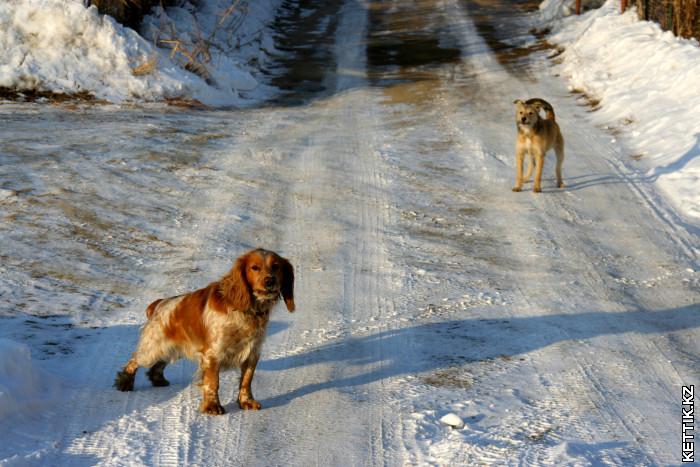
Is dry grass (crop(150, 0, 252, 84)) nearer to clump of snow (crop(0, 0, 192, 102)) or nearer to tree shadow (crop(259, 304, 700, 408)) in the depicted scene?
clump of snow (crop(0, 0, 192, 102))

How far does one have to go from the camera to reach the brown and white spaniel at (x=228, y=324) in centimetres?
635

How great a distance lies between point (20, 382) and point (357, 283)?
3.91 metres

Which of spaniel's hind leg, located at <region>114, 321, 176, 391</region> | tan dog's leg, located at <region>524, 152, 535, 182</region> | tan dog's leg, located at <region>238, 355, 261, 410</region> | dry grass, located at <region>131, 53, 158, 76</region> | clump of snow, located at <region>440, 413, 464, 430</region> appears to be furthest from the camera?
dry grass, located at <region>131, 53, 158, 76</region>

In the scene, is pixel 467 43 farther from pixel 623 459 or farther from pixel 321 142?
pixel 623 459

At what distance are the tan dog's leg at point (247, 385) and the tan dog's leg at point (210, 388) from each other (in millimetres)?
186

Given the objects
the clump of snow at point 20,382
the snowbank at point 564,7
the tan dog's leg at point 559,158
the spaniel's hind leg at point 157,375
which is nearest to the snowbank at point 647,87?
the tan dog's leg at point 559,158

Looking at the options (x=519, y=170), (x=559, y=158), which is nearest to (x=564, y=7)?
(x=559, y=158)

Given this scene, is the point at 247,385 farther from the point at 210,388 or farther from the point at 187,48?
the point at 187,48

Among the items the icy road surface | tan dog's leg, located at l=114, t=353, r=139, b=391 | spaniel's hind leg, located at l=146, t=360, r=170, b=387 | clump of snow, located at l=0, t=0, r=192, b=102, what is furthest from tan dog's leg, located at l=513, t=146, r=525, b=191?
clump of snow, located at l=0, t=0, r=192, b=102

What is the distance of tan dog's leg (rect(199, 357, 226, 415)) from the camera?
253 inches

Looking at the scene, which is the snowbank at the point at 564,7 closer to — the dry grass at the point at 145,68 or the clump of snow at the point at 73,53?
the clump of snow at the point at 73,53

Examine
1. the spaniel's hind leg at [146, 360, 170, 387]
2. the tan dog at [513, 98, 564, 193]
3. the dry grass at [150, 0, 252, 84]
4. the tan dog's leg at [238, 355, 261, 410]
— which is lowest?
the dry grass at [150, 0, 252, 84]

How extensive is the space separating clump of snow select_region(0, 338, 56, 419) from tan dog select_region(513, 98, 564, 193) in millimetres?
8061

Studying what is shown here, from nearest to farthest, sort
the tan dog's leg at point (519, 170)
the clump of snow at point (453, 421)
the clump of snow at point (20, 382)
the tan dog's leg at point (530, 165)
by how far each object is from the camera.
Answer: the clump of snow at point (20, 382), the clump of snow at point (453, 421), the tan dog's leg at point (519, 170), the tan dog's leg at point (530, 165)
